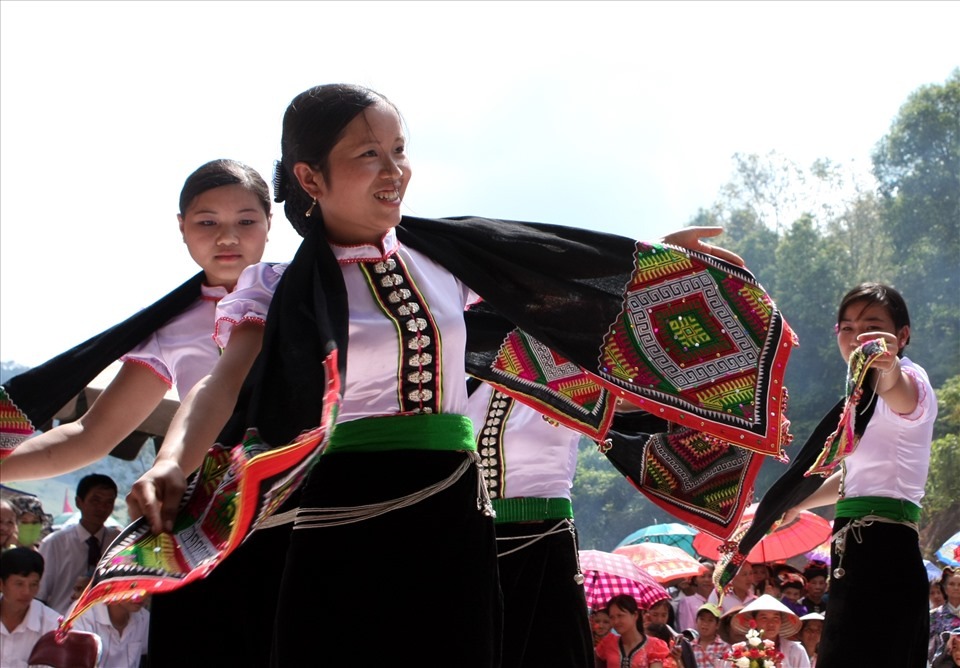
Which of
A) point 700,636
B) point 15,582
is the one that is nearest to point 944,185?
point 700,636

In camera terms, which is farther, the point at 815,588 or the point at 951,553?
the point at 951,553

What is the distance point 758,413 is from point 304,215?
1.38 metres

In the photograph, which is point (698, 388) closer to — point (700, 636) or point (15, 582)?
point (15, 582)

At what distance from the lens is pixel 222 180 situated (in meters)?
4.02

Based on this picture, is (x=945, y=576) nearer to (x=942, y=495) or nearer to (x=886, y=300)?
(x=886, y=300)

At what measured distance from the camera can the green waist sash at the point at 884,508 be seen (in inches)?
192

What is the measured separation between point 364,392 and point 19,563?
14.3ft

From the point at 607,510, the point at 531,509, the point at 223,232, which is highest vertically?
the point at 223,232

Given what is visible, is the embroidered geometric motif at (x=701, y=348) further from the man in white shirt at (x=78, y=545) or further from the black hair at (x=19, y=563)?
the man in white shirt at (x=78, y=545)

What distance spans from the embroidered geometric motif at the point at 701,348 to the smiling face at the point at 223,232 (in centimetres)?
116

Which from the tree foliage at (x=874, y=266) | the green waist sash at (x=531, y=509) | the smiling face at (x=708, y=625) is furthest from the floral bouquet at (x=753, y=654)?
the tree foliage at (x=874, y=266)

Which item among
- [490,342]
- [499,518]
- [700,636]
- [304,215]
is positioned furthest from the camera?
[700,636]

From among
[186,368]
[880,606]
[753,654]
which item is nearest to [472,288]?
[186,368]

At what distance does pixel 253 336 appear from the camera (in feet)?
9.57
